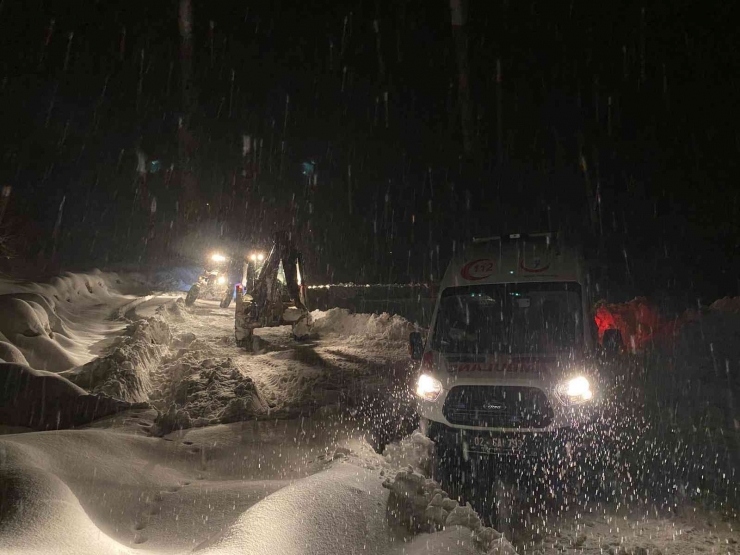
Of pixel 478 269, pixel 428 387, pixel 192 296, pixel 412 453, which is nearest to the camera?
pixel 428 387

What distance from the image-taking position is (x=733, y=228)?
19.1m

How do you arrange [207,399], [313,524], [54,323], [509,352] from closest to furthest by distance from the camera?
[313,524]
[509,352]
[207,399]
[54,323]

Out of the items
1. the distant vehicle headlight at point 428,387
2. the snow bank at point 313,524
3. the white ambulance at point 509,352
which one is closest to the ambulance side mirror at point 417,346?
the white ambulance at point 509,352

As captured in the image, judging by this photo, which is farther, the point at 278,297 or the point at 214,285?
the point at 214,285

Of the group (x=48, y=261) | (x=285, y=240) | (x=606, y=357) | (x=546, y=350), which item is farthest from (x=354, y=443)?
(x=48, y=261)

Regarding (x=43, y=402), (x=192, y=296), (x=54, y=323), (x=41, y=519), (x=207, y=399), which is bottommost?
(x=41, y=519)

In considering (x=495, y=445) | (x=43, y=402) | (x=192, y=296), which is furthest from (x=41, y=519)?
(x=192, y=296)

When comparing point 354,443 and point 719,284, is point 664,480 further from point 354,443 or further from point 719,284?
point 719,284

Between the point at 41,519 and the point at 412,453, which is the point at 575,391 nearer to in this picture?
the point at 412,453

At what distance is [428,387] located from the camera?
17.1 ft

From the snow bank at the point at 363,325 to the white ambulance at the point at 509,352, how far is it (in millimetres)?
8666

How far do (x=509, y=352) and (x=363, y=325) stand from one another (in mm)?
11619

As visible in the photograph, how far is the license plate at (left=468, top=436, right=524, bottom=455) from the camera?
15.2 ft

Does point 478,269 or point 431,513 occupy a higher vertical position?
point 478,269
